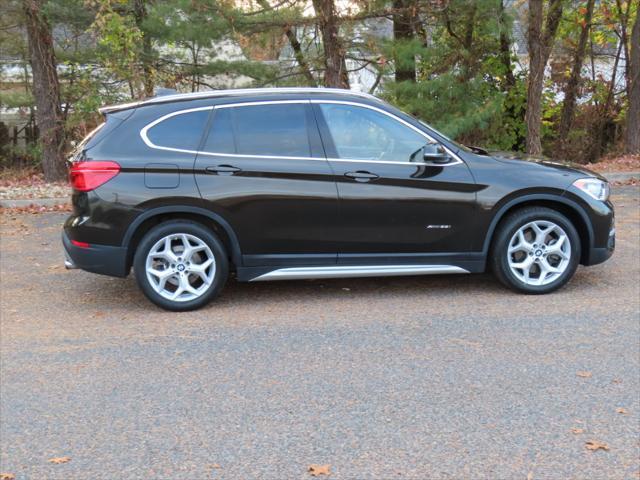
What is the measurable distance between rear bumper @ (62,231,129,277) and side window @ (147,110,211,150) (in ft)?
3.22

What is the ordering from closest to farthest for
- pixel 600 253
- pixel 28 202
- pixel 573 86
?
pixel 600 253, pixel 28 202, pixel 573 86

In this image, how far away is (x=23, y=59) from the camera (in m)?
19.6

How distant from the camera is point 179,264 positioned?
615 centimetres

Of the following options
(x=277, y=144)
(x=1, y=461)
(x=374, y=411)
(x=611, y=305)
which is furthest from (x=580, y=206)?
(x=1, y=461)

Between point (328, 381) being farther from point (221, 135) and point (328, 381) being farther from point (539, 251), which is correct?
point (539, 251)

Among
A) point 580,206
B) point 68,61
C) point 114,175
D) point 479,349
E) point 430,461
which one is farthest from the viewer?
point 68,61

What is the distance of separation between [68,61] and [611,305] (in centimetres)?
1433

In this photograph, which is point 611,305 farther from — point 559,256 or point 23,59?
point 23,59

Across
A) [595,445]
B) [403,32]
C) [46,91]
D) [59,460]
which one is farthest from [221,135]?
[403,32]

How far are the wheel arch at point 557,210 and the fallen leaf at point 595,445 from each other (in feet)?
9.21

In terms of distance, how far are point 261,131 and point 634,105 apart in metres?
13.6

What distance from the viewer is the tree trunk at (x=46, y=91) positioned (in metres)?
14.4

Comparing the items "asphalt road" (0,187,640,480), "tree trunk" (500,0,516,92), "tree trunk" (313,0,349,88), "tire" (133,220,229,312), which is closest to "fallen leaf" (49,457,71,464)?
"asphalt road" (0,187,640,480)

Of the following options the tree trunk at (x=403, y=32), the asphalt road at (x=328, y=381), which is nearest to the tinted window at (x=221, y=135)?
the asphalt road at (x=328, y=381)
